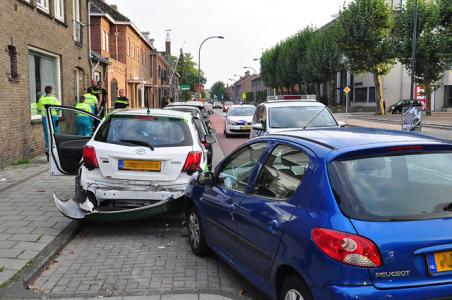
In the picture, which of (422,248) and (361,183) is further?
(361,183)

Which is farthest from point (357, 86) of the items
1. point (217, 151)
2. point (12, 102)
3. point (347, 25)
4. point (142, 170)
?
point (142, 170)

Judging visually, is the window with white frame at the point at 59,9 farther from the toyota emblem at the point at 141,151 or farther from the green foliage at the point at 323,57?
the green foliage at the point at 323,57

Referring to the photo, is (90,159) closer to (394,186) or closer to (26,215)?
(26,215)

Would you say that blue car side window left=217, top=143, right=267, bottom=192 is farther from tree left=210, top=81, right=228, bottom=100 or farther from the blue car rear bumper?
tree left=210, top=81, right=228, bottom=100

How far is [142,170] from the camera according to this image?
6023 millimetres

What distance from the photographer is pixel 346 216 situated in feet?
9.39

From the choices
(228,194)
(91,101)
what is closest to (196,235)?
(228,194)

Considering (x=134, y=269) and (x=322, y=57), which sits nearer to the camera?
(x=134, y=269)

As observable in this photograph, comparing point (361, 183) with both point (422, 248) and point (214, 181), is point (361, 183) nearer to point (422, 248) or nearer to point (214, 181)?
point (422, 248)

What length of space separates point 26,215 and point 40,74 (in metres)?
8.98

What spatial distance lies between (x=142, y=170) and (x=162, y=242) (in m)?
0.95

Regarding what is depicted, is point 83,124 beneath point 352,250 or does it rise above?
above

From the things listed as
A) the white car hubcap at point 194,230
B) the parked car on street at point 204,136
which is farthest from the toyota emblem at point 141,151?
the parked car on street at point 204,136

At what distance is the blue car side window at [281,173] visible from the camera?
11.3 feet
